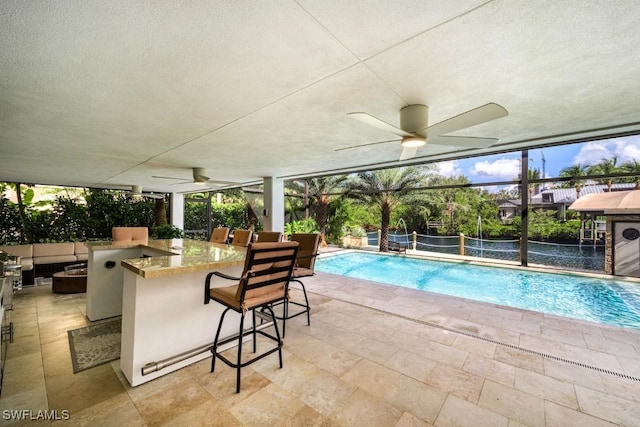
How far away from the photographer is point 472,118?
206 centimetres

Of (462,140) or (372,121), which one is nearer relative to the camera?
(372,121)

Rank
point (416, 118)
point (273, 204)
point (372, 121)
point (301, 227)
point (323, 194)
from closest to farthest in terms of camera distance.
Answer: point (372, 121)
point (416, 118)
point (273, 204)
point (301, 227)
point (323, 194)

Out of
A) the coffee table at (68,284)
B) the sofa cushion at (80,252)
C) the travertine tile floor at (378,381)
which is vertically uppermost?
the sofa cushion at (80,252)

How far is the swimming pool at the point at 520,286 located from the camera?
420 cm

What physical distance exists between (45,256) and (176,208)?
14.7ft

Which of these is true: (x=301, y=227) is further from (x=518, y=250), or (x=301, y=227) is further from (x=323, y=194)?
(x=518, y=250)

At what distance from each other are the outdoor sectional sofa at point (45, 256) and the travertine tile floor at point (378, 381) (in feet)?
9.73

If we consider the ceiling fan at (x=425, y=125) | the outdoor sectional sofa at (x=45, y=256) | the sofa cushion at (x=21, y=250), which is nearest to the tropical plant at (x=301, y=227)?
the outdoor sectional sofa at (x=45, y=256)

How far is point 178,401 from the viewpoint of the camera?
177cm

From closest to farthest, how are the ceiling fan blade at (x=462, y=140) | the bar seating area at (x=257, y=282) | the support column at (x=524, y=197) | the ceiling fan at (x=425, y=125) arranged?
the bar seating area at (x=257, y=282)
the ceiling fan at (x=425, y=125)
the ceiling fan blade at (x=462, y=140)
the support column at (x=524, y=197)

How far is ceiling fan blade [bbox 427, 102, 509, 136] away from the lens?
189 cm

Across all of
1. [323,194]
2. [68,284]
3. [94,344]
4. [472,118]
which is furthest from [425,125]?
[323,194]

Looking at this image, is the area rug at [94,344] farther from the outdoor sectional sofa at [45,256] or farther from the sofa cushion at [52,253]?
the sofa cushion at [52,253]

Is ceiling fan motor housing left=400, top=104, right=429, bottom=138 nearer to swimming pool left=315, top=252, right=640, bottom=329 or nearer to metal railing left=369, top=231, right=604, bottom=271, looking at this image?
swimming pool left=315, top=252, right=640, bottom=329
